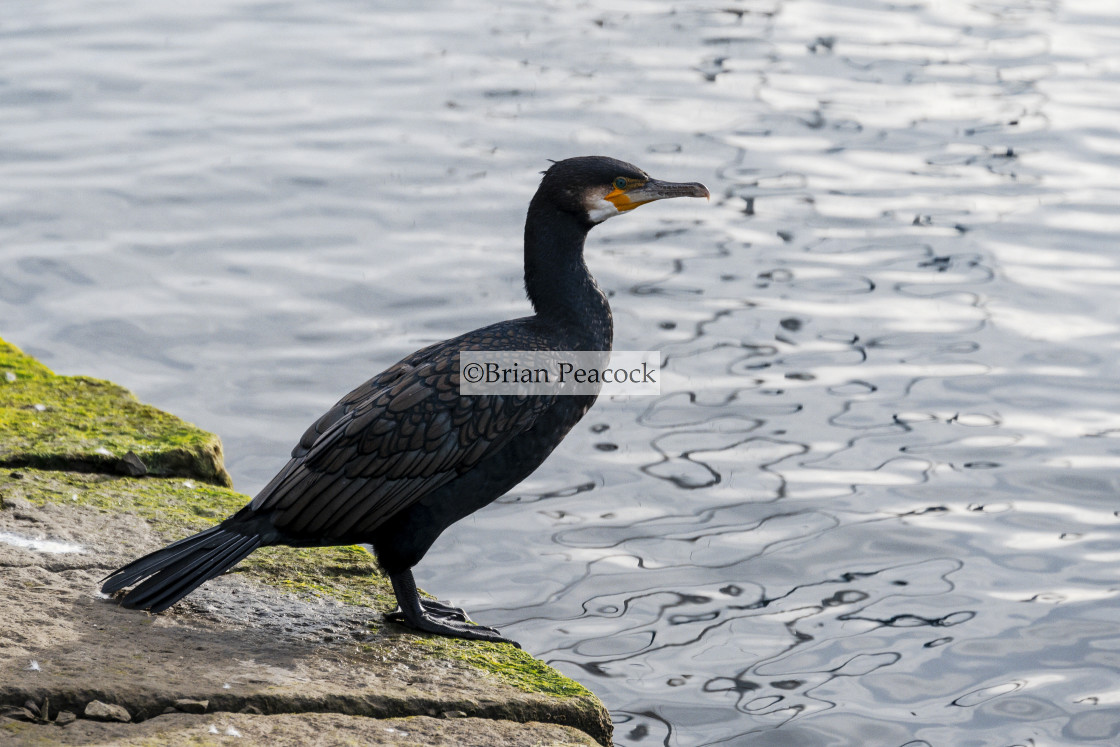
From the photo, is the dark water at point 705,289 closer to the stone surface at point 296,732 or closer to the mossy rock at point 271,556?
the mossy rock at point 271,556

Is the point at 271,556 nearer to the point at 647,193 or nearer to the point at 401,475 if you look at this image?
the point at 401,475

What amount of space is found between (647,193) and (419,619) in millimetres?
1360

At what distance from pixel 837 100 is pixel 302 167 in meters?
3.58

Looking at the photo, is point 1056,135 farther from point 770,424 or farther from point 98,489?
point 98,489

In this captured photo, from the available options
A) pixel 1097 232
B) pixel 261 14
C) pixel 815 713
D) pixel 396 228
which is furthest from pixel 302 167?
pixel 815 713

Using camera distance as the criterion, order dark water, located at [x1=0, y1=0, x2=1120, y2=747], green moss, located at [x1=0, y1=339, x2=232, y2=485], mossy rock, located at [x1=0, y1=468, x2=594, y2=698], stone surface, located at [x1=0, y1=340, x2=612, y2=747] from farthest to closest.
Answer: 1. dark water, located at [x1=0, y1=0, x2=1120, y2=747]
2. green moss, located at [x1=0, y1=339, x2=232, y2=485]
3. mossy rock, located at [x1=0, y1=468, x2=594, y2=698]
4. stone surface, located at [x1=0, y1=340, x2=612, y2=747]

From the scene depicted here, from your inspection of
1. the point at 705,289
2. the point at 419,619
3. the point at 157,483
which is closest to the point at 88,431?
the point at 157,483

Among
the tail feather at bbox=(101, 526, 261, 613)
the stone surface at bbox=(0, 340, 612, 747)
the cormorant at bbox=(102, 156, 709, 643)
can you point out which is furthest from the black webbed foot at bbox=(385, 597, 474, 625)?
the tail feather at bbox=(101, 526, 261, 613)

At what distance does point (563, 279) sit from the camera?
3789 millimetres

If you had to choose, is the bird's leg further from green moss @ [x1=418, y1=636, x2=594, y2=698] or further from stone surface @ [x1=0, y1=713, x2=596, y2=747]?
stone surface @ [x1=0, y1=713, x2=596, y2=747]

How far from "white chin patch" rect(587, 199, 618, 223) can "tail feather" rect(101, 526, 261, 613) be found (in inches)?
50.9

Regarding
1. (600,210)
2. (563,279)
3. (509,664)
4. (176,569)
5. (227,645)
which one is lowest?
(509,664)

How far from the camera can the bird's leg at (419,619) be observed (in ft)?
11.4

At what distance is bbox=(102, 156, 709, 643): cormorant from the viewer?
10.9 ft
